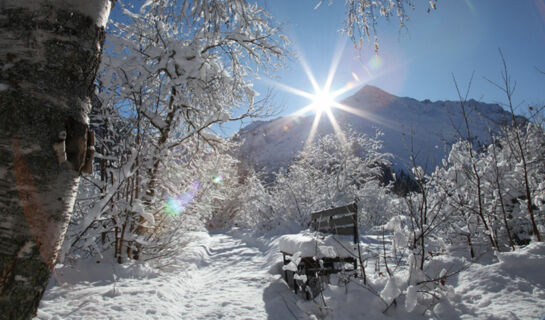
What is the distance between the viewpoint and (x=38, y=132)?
2.62ft

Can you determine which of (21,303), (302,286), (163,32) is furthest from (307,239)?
(163,32)

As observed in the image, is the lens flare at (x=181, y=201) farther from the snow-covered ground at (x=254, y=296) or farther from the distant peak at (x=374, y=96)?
the distant peak at (x=374, y=96)

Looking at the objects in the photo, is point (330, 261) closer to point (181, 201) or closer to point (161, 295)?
point (161, 295)

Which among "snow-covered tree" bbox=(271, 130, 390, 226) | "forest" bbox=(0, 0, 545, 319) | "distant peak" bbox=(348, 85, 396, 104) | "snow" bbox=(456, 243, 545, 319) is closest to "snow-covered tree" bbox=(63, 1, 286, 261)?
"forest" bbox=(0, 0, 545, 319)

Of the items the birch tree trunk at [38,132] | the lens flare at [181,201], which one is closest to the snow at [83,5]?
the birch tree trunk at [38,132]

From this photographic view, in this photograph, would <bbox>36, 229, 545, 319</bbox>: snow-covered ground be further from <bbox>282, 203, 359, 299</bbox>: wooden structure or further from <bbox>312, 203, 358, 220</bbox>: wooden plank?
<bbox>312, 203, 358, 220</bbox>: wooden plank

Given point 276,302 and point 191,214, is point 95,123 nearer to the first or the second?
point 191,214

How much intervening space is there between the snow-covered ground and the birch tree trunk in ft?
6.47

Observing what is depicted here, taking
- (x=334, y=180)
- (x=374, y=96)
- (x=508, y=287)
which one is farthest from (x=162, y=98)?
(x=374, y=96)

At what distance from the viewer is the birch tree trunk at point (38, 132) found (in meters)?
0.73

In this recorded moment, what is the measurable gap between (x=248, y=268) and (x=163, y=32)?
5061 mm

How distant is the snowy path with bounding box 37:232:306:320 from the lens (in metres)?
2.75

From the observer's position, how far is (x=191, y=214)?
5684 mm

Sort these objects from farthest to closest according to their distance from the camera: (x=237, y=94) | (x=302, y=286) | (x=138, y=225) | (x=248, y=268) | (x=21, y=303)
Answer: (x=248, y=268)
(x=237, y=94)
(x=138, y=225)
(x=302, y=286)
(x=21, y=303)
